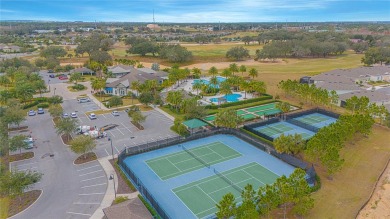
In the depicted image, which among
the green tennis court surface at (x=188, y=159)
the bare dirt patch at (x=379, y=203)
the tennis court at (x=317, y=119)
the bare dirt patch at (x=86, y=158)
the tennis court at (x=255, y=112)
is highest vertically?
the tennis court at (x=255, y=112)

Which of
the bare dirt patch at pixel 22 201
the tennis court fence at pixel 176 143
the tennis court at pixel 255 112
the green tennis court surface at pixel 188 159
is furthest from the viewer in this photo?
the tennis court at pixel 255 112

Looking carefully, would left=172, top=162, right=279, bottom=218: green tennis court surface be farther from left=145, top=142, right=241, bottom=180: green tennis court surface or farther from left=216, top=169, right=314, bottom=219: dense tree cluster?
left=216, top=169, right=314, bottom=219: dense tree cluster

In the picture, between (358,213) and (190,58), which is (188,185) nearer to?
(358,213)

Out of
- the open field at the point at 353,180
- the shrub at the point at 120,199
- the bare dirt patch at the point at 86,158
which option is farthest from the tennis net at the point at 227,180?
the bare dirt patch at the point at 86,158

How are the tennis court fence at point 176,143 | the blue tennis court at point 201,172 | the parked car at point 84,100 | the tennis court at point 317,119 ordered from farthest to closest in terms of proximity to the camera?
the parked car at point 84,100, the tennis court at point 317,119, the tennis court fence at point 176,143, the blue tennis court at point 201,172

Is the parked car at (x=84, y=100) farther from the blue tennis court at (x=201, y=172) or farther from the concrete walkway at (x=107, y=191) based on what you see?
the blue tennis court at (x=201, y=172)

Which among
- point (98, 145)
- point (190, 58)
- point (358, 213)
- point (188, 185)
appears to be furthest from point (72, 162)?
point (190, 58)
